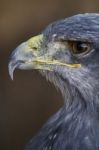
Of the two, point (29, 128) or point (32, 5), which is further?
point (29, 128)

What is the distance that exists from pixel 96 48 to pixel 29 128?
328 centimetres

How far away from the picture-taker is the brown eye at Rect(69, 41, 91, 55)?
5.21m

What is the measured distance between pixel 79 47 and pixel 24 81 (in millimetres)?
2844

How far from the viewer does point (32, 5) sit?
25.7 ft

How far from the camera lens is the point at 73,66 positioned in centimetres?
531

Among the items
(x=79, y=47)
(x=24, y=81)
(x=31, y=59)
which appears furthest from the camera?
(x=24, y=81)

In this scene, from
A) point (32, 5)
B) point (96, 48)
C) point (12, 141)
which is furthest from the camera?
point (12, 141)

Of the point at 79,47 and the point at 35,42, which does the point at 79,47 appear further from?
the point at 35,42

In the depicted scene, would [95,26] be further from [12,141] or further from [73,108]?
[12,141]

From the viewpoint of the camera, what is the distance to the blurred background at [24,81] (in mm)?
7801

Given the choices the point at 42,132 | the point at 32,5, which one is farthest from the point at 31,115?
the point at 42,132

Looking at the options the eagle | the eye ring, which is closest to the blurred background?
the eagle

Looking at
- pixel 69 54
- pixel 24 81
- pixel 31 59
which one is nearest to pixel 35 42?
pixel 31 59

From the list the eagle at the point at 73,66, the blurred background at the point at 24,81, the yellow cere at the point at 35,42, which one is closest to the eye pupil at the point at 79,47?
the eagle at the point at 73,66
